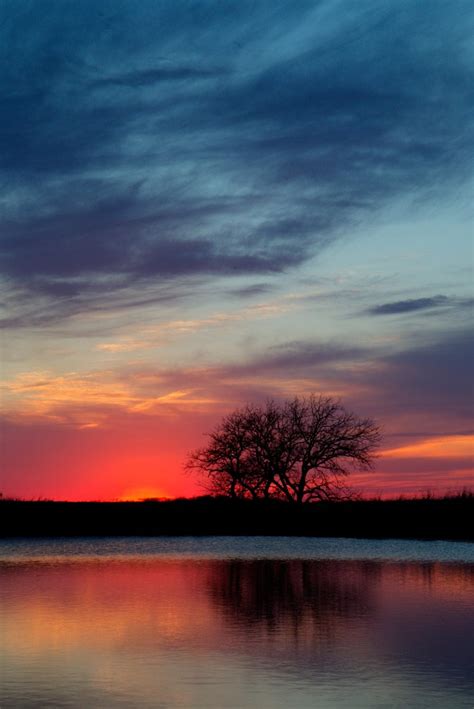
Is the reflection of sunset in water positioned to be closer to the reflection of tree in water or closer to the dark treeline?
the reflection of tree in water

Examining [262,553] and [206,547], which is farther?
[206,547]

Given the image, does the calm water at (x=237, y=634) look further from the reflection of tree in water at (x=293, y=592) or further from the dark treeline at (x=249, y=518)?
the dark treeline at (x=249, y=518)

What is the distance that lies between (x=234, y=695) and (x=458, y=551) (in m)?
26.9

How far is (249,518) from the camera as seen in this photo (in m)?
62.5

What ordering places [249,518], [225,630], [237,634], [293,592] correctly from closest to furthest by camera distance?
[237,634] → [225,630] → [293,592] → [249,518]

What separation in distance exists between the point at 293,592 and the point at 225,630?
6.17 meters

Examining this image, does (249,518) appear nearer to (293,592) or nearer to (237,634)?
(293,592)

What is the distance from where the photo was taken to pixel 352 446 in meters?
69.1

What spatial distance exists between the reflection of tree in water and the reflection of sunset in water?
0.15ft

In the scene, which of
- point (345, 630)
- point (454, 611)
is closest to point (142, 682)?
point (345, 630)

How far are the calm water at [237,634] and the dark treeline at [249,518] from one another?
19.7 m

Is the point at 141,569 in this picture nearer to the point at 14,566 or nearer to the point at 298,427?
the point at 14,566

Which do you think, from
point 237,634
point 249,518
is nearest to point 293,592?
point 237,634

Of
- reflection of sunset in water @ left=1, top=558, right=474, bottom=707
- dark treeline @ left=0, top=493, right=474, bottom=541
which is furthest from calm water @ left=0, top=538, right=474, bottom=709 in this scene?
dark treeline @ left=0, top=493, right=474, bottom=541
